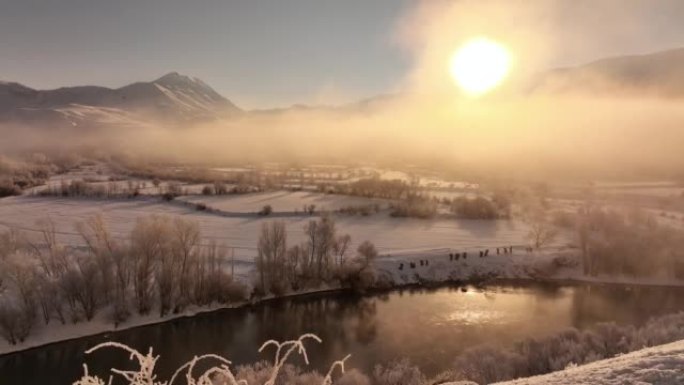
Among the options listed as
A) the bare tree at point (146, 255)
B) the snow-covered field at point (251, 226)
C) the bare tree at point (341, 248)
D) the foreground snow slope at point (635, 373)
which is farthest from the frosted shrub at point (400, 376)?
the snow-covered field at point (251, 226)

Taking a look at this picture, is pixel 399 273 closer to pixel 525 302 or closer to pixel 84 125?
pixel 525 302

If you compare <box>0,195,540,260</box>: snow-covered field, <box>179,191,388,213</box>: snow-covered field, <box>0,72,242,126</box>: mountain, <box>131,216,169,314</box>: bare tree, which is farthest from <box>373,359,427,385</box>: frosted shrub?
<box>0,72,242,126</box>: mountain

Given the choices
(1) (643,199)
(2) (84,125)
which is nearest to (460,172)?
(1) (643,199)

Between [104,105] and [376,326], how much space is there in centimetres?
14217

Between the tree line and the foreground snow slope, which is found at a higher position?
the foreground snow slope

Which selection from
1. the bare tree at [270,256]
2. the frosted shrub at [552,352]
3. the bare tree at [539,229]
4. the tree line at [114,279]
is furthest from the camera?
the bare tree at [539,229]

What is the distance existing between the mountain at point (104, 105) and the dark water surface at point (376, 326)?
102 meters

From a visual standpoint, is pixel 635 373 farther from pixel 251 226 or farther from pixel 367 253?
pixel 251 226

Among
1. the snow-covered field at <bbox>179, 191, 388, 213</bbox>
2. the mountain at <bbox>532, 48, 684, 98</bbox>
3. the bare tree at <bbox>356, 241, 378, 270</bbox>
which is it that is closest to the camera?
the bare tree at <bbox>356, 241, 378, 270</bbox>

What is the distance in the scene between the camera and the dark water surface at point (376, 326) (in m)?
17.5

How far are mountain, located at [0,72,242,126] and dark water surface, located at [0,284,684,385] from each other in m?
102

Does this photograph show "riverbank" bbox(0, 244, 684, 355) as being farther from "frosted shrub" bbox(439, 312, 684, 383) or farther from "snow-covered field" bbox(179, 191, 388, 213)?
"snow-covered field" bbox(179, 191, 388, 213)

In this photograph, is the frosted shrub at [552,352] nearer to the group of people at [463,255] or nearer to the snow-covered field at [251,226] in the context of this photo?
the group of people at [463,255]

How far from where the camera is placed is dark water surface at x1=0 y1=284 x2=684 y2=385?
1745 cm
